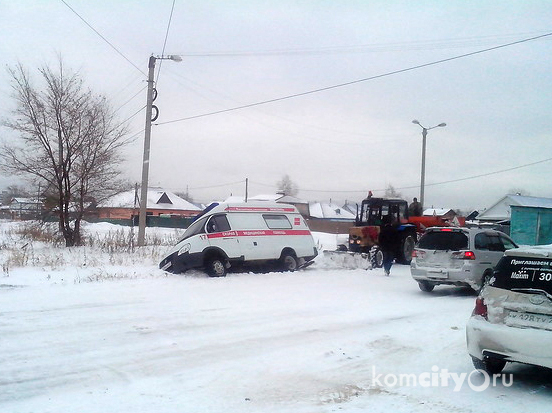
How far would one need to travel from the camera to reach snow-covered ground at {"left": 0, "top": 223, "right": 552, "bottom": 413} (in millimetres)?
5883

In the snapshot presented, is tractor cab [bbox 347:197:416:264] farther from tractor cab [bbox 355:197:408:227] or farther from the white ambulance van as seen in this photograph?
the white ambulance van

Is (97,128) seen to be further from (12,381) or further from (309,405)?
(309,405)

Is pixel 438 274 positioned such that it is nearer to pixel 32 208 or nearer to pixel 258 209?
pixel 258 209

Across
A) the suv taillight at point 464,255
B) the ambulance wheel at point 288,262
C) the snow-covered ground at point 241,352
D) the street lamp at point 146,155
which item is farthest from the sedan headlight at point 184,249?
the suv taillight at point 464,255

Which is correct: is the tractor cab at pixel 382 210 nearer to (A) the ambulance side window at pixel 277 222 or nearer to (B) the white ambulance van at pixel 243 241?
(B) the white ambulance van at pixel 243 241

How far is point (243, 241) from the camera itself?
56.0 ft

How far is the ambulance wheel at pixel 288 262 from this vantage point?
18109 mm

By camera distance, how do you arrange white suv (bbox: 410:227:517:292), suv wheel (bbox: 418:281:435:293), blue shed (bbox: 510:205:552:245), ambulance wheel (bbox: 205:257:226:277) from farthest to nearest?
blue shed (bbox: 510:205:552:245), ambulance wheel (bbox: 205:257:226:277), suv wheel (bbox: 418:281:435:293), white suv (bbox: 410:227:517:292)

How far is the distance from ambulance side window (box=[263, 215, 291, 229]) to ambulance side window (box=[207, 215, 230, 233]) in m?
1.65

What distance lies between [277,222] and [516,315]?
1248 centimetres

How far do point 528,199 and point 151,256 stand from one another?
101 ft

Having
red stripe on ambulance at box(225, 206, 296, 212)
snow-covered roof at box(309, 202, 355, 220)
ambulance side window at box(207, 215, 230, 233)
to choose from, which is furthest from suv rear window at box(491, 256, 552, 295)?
snow-covered roof at box(309, 202, 355, 220)

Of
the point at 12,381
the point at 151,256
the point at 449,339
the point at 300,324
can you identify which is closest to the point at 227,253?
the point at 151,256

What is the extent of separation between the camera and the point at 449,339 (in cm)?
870
